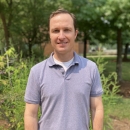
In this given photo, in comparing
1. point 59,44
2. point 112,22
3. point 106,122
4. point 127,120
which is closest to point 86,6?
point 112,22

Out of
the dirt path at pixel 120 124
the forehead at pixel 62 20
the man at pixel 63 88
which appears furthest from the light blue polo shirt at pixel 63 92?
the dirt path at pixel 120 124

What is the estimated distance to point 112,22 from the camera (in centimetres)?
852

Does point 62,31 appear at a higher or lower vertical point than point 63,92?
higher

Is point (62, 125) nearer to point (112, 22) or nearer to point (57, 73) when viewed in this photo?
point (57, 73)

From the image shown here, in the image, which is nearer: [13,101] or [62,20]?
[62,20]

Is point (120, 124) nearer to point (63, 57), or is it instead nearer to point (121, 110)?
point (121, 110)

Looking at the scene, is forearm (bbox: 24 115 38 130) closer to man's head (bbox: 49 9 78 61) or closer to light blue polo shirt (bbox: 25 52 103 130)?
light blue polo shirt (bbox: 25 52 103 130)

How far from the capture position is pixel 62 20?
168 cm

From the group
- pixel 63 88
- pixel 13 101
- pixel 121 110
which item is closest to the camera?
pixel 63 88

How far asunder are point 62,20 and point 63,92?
48cm

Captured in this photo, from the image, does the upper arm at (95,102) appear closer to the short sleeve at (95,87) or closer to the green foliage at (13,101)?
the short sleeve at (95,87)

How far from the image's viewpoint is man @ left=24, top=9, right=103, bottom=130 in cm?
Result: 166

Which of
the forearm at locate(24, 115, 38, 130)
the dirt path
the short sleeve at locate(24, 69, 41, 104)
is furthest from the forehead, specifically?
the dirt path

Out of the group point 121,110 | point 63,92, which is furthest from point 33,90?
point 121,110
